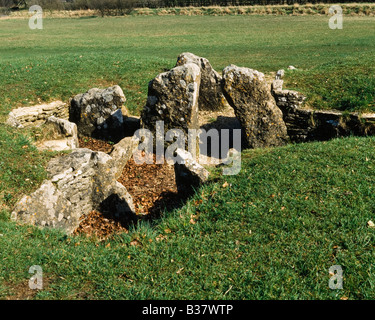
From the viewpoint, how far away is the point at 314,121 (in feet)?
37.9

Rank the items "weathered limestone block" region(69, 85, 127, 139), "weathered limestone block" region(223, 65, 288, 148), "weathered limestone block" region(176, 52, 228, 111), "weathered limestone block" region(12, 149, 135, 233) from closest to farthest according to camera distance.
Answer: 1. "weathered limestone block" region(12, 149, 135, 233)
2. "weathered limestone block" region(223, 65, 288, 148)
3. "weathered limestone block" region(69, 85, 127, 139)
4. "weathered limestone block" region(176, 52, 228, 111)

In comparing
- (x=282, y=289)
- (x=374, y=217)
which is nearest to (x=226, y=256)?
(x=282, y=289)

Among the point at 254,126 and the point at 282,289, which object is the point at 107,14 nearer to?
the point at 254,126

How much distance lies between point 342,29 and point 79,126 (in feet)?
108

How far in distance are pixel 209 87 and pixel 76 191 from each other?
26.0 ft

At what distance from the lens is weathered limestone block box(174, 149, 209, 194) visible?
324 inches

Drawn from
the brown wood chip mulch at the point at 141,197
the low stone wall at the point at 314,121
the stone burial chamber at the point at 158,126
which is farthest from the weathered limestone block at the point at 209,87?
the brown wood chip mulch at the point at 141,197

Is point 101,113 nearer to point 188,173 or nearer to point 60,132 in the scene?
point 60,132

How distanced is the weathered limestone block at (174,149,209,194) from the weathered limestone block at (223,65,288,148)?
3511 millimetres

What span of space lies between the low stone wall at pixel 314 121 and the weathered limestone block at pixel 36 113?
8086 mm

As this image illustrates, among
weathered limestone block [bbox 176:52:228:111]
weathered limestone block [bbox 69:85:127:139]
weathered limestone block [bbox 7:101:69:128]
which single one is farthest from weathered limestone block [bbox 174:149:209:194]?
Result: weathered limestone block [bbox 7:101:69:128]

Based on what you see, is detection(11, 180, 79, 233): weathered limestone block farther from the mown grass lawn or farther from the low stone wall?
the low stone wall

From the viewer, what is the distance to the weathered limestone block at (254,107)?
11078mm

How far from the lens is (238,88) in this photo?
11.1 metres
